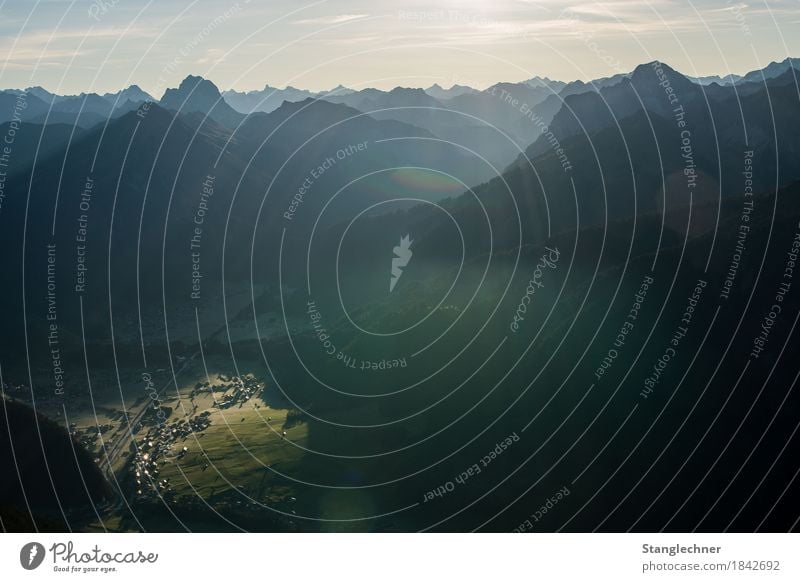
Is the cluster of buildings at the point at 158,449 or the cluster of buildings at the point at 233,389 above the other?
the cluster of buildings at the point at 233,389

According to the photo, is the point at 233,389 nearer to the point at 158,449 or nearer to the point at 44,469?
the point at 158,449

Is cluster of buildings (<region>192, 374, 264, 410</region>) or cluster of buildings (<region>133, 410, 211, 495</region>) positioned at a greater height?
cluster of buildings (<region>192, 374, 264, 410</region>)

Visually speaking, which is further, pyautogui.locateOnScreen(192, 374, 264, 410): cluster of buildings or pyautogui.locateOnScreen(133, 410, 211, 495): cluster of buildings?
pyautogui.locateOnScreen(192, 374, 264, 410): cluster of buildings

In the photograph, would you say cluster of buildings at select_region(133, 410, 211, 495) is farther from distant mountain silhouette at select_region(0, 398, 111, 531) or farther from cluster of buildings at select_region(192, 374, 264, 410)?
cluster of buildings at select_region(192, 374, 264, 410)

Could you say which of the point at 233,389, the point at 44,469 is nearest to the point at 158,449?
the point at 44,469

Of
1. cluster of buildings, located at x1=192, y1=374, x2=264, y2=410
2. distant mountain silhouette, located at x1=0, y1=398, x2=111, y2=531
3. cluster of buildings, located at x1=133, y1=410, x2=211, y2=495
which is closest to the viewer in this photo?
distant mountain silhouette, located at x1=0, y1=398, x2=111, y2=531

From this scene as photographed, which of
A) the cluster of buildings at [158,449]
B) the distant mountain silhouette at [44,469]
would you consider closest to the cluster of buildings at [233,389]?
the cluster of buildings at [158,449]

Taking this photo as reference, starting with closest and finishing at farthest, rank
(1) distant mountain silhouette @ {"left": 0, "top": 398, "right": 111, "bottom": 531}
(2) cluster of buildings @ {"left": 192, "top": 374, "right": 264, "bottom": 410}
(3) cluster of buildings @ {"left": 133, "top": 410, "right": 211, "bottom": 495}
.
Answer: (1) distant mountain silhouette @ {"left": 0, "top": 398, "right": 111, "bottom": 531}
(3) cluster of buildings @ {"left": 133, "top": 410, "right": 211, "bottom": 495}
(2) cluster of buildings @ {"left": 192, "top": 374, "right": 264, "bottom": 410}

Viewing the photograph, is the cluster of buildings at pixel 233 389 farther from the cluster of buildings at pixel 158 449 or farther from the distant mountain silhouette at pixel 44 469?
the distant mountain silhouette at pixel 44 469

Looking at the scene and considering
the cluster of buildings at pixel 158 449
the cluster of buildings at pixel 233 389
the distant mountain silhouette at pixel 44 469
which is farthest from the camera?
the cluster of buildings at pixel 233 389

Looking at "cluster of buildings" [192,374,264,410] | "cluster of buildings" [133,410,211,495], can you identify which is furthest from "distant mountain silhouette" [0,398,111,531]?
"cluster of buildings" [192,374,264,410]

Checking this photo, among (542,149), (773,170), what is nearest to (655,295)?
(773,170)
